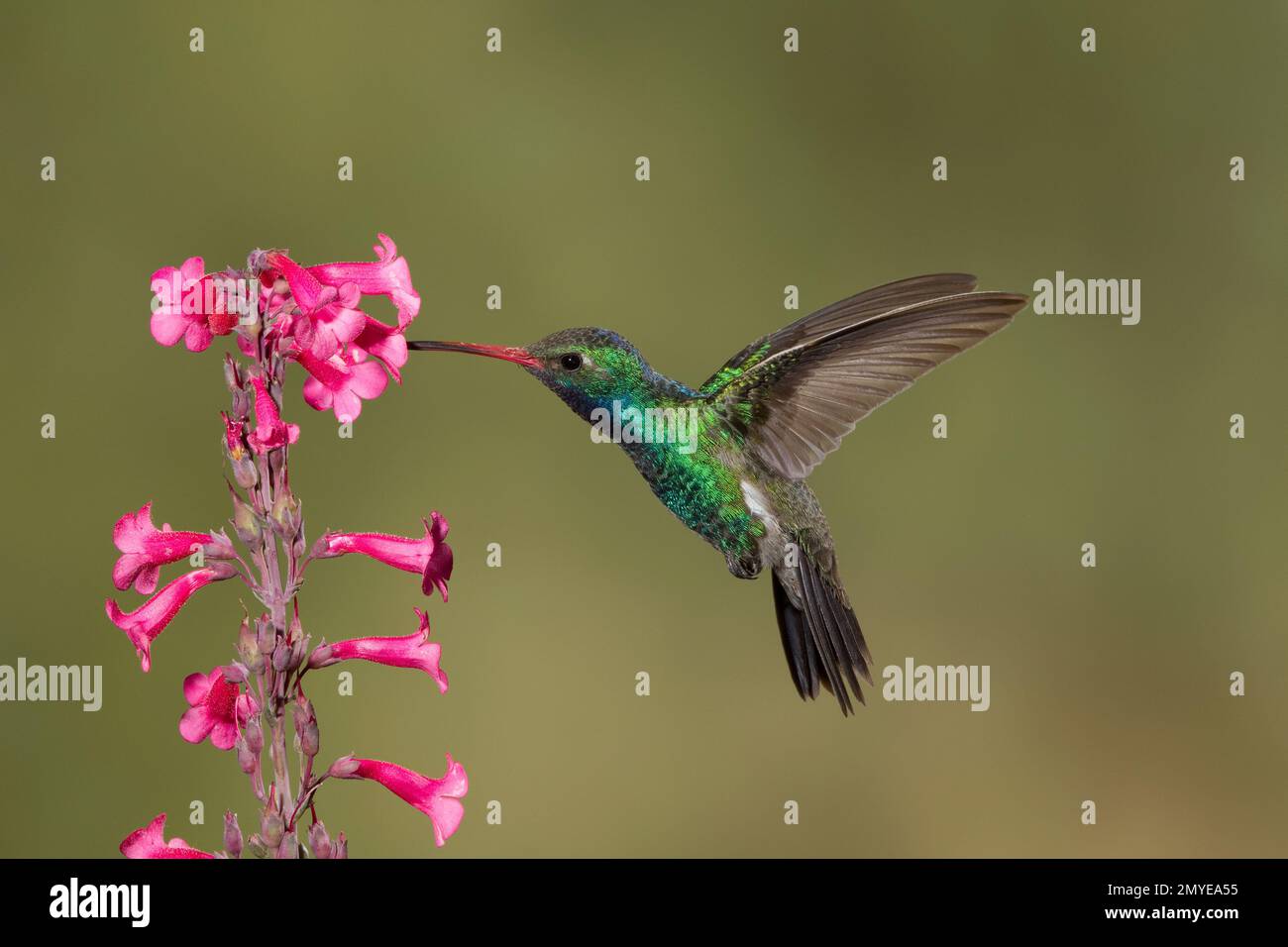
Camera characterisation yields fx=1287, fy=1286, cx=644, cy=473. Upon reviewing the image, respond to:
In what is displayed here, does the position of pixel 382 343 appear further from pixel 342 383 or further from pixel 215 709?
pixel 215 709

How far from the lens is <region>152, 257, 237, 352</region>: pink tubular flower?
153cm

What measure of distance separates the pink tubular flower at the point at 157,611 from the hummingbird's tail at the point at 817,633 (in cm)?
135

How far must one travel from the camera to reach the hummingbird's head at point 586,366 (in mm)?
2365

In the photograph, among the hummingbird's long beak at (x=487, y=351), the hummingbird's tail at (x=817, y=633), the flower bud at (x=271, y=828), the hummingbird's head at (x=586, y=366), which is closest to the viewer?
the flower bud at (x=271, y=828)

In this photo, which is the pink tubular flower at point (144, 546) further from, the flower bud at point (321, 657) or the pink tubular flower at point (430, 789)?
the pink tubular flower at point (430, 789)

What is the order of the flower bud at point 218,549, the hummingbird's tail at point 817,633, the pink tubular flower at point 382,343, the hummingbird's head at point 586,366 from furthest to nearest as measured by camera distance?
1. the hummingbird's tail at point 817,633
2. the hummingbird's head at point 586,366
3. the pink tubular flower at point 382,343
4. the flower bud at point 218,549

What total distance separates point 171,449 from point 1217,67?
4.79 m

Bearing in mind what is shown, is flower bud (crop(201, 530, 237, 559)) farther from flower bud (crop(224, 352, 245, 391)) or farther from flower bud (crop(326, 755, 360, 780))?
flower bud (crop(326, 755, 360, 780))

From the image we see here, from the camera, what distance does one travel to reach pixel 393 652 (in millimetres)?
1731

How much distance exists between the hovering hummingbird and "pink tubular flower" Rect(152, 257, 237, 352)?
675 mm

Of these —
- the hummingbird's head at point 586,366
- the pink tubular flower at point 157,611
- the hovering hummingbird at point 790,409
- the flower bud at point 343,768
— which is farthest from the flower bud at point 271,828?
the hummingbird's head at point 586,366

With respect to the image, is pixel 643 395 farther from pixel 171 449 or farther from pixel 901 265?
pixel 901 265

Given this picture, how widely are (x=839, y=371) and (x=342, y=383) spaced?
1.17 meters

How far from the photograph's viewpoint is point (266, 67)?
5.22 m
